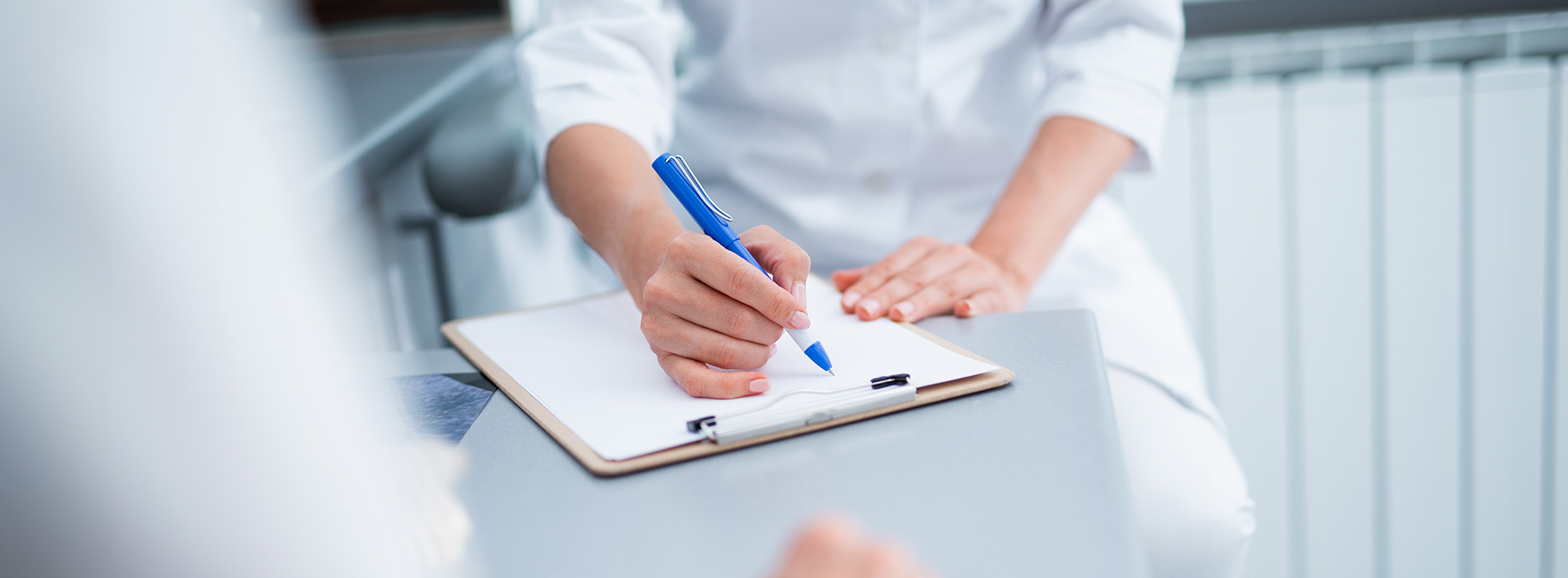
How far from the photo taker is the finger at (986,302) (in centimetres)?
56

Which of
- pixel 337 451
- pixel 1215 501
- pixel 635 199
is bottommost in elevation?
pixel 1215 501

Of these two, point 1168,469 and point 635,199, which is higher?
point 635,199

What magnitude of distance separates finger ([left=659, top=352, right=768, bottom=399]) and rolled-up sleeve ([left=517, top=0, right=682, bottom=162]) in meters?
0.31

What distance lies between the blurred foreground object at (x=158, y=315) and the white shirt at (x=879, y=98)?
534 millimetres

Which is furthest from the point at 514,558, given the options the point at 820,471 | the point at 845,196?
the point at 845,196

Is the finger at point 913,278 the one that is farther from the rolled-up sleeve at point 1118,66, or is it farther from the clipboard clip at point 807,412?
the rolled-up sleeve at point 1118,66

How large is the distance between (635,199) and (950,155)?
1.04 feet

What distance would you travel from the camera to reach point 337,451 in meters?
0.21

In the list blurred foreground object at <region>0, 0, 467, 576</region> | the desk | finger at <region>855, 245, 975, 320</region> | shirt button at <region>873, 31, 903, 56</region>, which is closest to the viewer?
blurred foreground object at <region>0, 0, 467, 576</region>

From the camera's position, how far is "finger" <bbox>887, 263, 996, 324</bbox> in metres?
0.53

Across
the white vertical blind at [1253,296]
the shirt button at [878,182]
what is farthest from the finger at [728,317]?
the white vertical blind at [1253,296]

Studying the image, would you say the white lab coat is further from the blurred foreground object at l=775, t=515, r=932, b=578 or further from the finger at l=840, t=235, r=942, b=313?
the blurred foreground object at l=775, t=515, r=932, b=578

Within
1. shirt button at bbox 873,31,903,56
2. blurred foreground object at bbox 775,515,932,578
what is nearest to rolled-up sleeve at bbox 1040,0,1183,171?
shirt button at bbox 873,31,903,56

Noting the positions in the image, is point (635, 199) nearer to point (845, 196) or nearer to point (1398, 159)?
point (845, 196)
